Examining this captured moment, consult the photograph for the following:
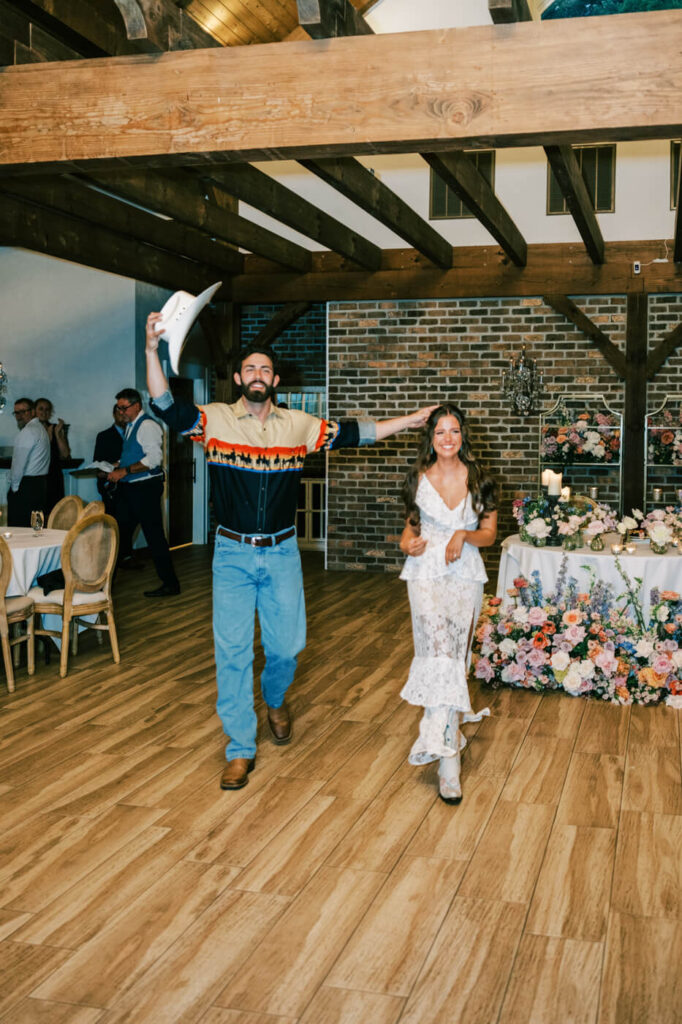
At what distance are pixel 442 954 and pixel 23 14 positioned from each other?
13.1 ft

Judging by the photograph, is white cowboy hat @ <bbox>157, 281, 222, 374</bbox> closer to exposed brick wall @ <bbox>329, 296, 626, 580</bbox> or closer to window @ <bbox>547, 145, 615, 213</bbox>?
exposed brick wall @ <bbox>329, 296, 626, 580</bbox>

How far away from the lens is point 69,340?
1053cm

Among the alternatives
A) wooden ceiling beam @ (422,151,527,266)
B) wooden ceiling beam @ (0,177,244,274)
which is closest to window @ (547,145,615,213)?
wooden ceiling beam @ (422,151,527,266)

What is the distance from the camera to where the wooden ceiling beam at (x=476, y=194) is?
19.5ft

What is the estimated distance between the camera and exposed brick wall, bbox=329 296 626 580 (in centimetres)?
951

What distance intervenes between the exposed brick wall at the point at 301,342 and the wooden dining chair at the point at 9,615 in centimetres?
689

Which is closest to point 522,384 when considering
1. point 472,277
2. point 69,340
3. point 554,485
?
point 472,277

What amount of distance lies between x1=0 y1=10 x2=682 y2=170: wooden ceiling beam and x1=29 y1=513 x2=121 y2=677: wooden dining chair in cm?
247

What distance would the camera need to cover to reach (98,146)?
12.2ft

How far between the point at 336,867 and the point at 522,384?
6.59 metres

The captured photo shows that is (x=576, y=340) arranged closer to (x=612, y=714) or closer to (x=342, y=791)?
(x=612, y=714)

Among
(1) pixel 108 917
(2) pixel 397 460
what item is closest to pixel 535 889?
(1) pixel 108 917

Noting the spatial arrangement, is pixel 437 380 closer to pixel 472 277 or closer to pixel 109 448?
pixel 472 277

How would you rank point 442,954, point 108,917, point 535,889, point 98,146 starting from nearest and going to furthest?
point 442,954, point 108,917, point 535,889, point 98,146
